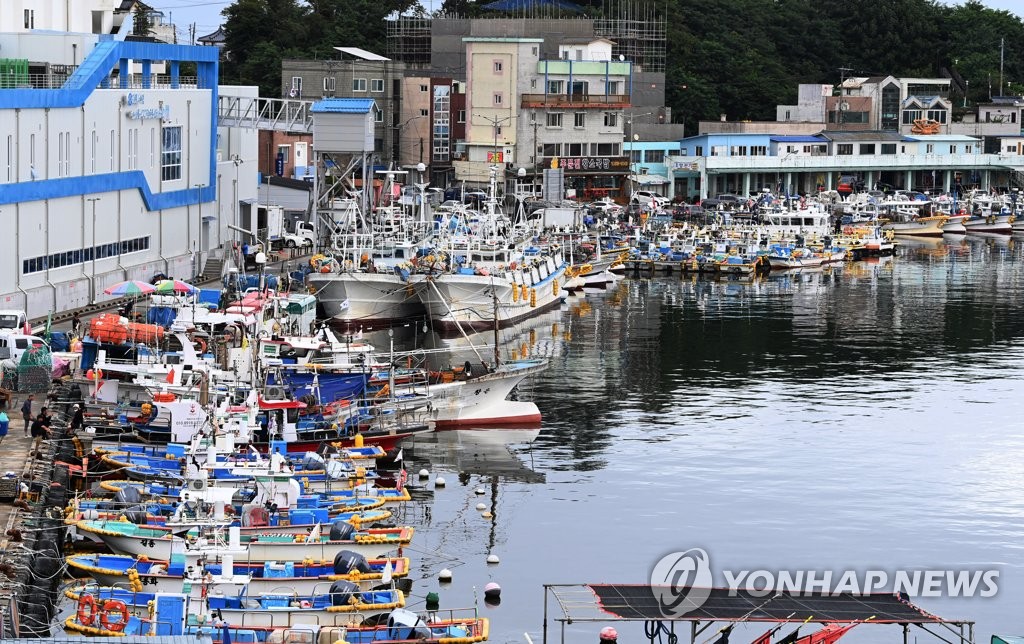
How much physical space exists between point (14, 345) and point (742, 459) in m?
22.4

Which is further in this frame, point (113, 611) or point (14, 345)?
point (14, 345)

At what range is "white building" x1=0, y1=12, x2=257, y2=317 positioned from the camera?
204 ft

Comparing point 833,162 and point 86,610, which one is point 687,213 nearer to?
point 833,162

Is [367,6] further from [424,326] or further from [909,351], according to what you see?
[909,351]

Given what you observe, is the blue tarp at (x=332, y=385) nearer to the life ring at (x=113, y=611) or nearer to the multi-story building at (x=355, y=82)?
the life ring at (x=113, y=611)

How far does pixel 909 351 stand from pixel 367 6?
8174 cm

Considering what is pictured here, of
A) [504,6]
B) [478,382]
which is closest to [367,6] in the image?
[504,6]

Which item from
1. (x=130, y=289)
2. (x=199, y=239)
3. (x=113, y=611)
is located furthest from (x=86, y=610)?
(x=199, y=239)

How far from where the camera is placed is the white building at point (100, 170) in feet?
204

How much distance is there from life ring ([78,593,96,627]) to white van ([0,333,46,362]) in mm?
20620

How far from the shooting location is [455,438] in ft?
179

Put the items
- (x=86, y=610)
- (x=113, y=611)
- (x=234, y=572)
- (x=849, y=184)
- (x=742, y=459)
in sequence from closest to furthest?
(x=113, y=611), (x=86, y=610), (x=234, y=572), (x=742, y=459), (x=849, y=184)

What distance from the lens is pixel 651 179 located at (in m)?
135

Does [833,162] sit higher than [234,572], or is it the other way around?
[833,162]
